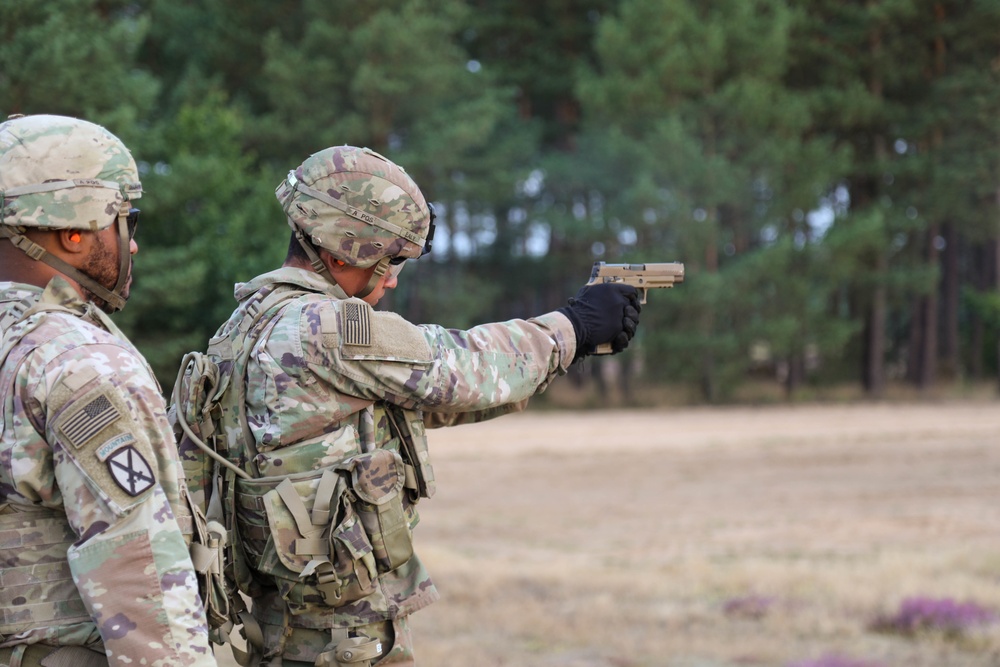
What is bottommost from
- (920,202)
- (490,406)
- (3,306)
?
(490,406)

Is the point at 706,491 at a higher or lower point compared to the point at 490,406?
lower

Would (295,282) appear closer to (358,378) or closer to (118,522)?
(358,378)

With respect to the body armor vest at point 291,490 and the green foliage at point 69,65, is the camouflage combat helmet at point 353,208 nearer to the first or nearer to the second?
the body armor vest at point 291,490

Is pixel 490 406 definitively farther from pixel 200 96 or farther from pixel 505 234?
pixel 505 234

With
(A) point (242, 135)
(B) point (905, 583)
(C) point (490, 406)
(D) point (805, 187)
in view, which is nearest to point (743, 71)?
(D) point (805, 187)

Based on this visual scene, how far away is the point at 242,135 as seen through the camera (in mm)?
27734

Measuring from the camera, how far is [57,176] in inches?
90.1

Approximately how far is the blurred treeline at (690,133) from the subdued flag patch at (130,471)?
23.1 m

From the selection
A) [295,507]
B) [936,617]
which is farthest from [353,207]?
[936,617]

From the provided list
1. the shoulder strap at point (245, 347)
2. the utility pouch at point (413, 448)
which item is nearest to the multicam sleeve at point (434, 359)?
the utility pouch at point (413, 448)

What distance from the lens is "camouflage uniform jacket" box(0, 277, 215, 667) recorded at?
6.81ft

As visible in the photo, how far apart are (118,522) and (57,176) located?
74cm

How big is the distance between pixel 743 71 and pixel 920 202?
6259 mm

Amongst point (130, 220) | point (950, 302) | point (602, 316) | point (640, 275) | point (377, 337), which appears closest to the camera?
point (130, 220)
